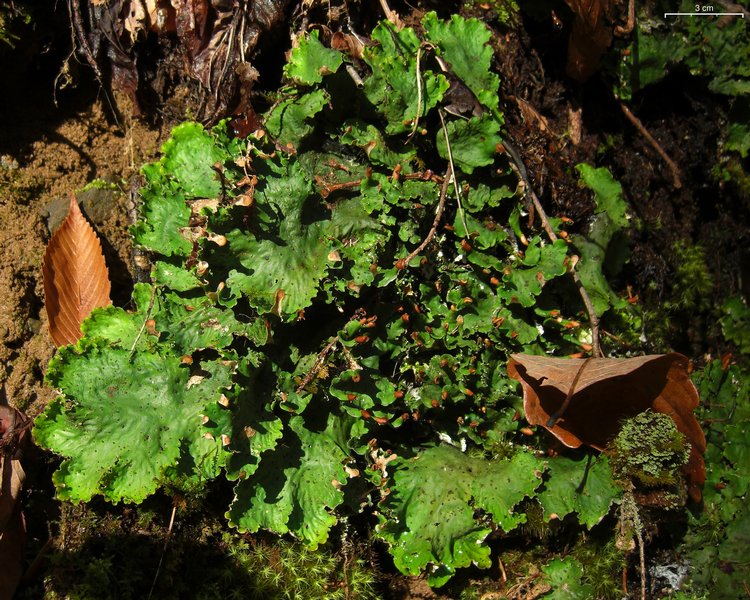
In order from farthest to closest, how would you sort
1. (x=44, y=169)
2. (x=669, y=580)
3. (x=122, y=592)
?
(x=669, y=580) → (x=44, y=169) → (x=122, y=592)

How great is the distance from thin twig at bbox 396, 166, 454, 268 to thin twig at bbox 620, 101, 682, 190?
1516 mm

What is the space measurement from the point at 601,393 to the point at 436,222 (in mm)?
1092

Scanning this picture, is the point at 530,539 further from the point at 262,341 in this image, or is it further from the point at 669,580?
the point at 262,341

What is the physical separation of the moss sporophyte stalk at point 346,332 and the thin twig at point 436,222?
0.7 inches

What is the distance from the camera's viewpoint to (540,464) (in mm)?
2840

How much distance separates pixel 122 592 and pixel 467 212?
230cm

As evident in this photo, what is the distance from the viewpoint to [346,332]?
265cm

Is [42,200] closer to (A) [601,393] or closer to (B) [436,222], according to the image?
(B) [436,222]

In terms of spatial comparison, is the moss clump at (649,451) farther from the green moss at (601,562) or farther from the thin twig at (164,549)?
the thin twig at (164,549)

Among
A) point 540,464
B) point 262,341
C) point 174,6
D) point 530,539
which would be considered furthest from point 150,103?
point 530,539

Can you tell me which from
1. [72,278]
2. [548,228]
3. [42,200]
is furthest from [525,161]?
[42,200]

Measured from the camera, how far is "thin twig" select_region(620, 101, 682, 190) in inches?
147

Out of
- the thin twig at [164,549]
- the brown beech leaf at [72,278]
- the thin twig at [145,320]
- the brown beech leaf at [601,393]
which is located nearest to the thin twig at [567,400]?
the brown beech leaf at [601,393]

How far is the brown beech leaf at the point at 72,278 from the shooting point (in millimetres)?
2821
